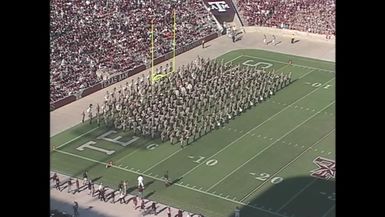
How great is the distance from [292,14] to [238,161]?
19.0 meters

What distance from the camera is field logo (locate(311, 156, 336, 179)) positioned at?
19.5 meters

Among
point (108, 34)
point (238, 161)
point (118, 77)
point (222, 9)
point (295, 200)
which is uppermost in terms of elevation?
point (222, 9)

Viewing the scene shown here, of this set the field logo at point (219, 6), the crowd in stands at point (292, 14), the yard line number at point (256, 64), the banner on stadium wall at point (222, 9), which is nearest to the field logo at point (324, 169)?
the yard line number at point (256, 64)

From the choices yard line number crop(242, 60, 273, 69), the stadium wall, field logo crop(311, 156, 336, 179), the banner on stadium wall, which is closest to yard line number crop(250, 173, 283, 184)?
field logo crop(311, 156, 336, 179)

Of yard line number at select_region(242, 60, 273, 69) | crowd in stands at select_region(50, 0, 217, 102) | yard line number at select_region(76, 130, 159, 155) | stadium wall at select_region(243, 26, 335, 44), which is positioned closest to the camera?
yard line number at select_region(76, 130, 159, 155)

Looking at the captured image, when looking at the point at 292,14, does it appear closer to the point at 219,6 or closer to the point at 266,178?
the point at 219,6

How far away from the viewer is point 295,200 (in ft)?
59.1

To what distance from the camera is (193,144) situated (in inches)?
852

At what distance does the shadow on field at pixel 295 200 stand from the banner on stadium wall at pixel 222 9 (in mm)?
18561

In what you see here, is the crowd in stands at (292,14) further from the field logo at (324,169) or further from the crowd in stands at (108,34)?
the field logo at (324,169)

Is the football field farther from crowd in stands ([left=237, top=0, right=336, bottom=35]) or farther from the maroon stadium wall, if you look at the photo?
crowd in stands ([left=237, top=0, right=336, bottom=35])

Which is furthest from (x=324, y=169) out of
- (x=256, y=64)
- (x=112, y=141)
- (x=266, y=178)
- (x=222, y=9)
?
(x=222, y=9)

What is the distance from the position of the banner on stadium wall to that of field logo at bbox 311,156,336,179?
17.0m
